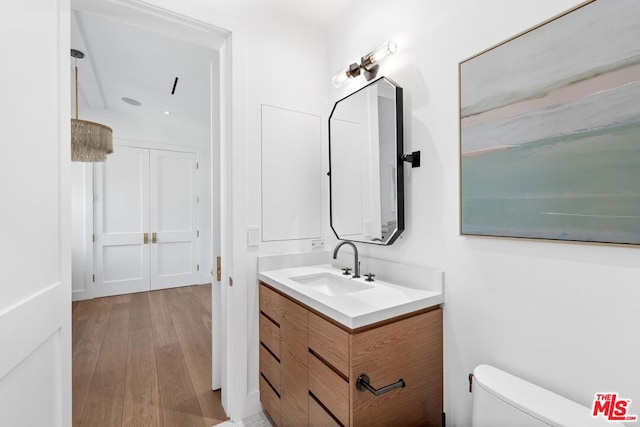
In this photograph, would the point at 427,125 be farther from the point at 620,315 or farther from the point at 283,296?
the point at 283,296

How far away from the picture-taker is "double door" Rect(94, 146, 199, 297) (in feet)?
13.6

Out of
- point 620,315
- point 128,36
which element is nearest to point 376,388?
point 620,315

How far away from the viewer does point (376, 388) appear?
106 centimetres

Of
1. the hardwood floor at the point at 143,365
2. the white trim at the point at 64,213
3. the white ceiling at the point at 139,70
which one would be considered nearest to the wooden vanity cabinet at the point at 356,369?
the hardwood floor at the point at 143,365

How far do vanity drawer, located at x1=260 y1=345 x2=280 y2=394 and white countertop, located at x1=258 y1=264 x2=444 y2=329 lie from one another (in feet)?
1.37

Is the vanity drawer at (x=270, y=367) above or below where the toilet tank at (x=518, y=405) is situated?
below

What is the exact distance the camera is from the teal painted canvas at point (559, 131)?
793 mm

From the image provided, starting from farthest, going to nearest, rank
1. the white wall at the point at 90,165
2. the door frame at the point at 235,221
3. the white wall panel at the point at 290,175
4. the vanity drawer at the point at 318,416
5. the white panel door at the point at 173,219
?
the white panel door at the point at 173,219 → the white wall at the point at 90,165 → the white wall panel at the point at 290,175 → the door frame at the point at 235,221 → the vanity drawer at the point at 318,416

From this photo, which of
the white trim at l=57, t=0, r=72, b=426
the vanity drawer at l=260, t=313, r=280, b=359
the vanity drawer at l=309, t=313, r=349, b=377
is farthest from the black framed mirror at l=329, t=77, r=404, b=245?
the white trim at l=57, t=0, r=72, b=426

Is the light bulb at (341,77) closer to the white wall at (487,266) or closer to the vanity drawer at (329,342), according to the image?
the white wall at (487,266)

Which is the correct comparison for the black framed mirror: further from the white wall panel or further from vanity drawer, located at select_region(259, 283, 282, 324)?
vanity drawer, located at select_region(259, 283, 282, 324)

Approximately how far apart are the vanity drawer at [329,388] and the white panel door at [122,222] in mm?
4176

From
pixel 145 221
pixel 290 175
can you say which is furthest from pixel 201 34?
pixel 145 221

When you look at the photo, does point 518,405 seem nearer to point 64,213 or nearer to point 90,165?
point 64,213
